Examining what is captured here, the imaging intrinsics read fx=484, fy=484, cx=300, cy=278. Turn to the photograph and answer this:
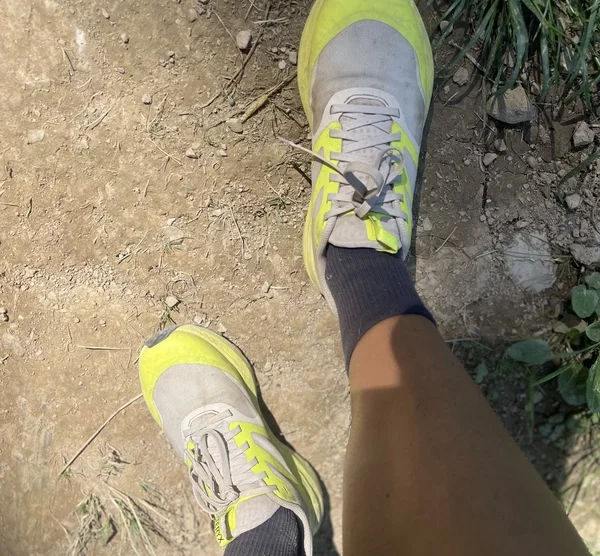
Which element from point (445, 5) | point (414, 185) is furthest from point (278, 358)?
point (445, 5)

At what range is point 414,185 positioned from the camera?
4.18 feet

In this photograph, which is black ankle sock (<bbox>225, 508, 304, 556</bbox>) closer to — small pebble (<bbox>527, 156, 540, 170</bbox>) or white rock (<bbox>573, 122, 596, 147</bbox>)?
small pebble (<bbox>527, 156, 540, 170</bbox>)

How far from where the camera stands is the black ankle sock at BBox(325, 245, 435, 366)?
1087 mm

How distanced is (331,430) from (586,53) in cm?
119

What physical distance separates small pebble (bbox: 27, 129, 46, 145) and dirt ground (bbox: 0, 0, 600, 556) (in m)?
0.01

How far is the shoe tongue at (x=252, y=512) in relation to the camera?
3.98 ft

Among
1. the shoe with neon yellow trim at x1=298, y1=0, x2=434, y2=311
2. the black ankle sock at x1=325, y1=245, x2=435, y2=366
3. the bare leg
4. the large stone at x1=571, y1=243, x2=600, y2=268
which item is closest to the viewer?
the bare leg

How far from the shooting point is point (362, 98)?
1.26 m

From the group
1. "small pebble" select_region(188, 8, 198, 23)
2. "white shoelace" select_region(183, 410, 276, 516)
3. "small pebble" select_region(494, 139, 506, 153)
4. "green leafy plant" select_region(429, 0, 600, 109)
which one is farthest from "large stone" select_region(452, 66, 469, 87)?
"white shoelace" select_region(183, 410, 276, 516)

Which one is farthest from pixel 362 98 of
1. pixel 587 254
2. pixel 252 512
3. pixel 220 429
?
pixel 252 512

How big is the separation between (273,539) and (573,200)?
1.17 meters

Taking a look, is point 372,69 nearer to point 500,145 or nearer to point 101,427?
point 500,145

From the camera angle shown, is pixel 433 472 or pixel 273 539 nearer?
pixel 433 472

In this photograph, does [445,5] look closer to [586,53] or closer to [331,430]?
[586,53]
